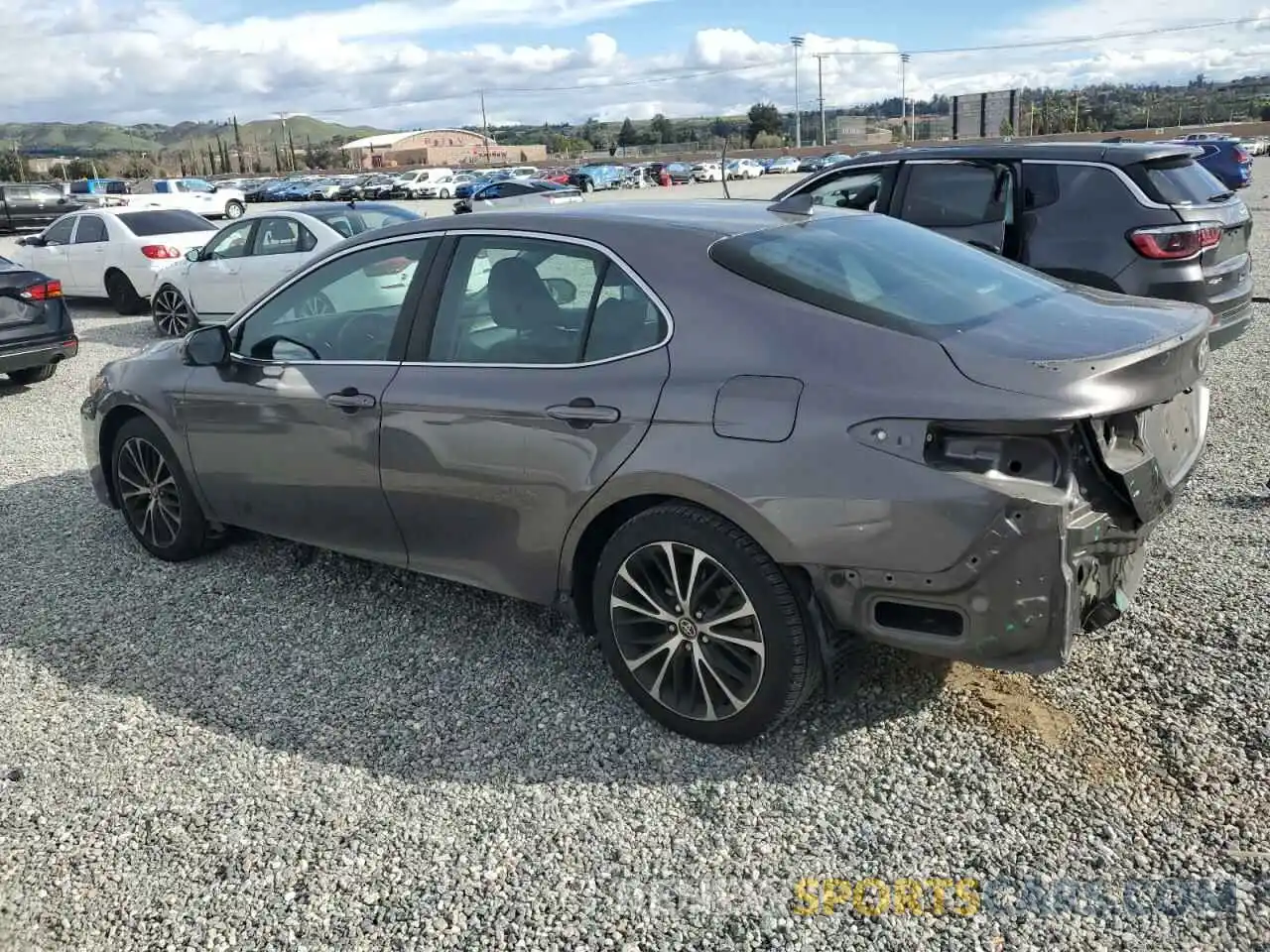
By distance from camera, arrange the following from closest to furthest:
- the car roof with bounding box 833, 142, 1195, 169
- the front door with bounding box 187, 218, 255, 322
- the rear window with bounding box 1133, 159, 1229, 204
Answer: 1. the rear window with bounding box 1133, 159, 1229, 204
2. the car roof with bounding box 833, 142, 1195, 169
3. the front door with bounding box 187, 218, 255, 322

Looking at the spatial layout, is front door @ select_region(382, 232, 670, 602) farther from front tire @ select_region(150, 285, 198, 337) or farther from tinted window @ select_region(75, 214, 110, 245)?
tinted window @ select_region(75, 214, 110, 245)

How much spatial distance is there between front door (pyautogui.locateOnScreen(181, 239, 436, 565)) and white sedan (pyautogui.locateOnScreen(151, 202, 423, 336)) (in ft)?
23.4

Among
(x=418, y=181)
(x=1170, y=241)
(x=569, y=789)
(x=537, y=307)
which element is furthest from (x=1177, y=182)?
(x=418, y=181)

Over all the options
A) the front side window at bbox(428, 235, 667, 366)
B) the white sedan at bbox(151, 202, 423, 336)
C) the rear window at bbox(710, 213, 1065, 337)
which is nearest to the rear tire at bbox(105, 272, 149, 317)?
the white sedan at bbox(151, 202, 423, 336)

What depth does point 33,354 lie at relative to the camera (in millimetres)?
9422

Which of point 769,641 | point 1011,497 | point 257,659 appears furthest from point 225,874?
point 1011,497

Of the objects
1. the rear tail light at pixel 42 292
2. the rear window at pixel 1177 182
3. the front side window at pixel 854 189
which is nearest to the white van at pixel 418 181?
the rear tail light at pixel 42 292

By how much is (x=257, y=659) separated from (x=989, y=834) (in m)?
2.78

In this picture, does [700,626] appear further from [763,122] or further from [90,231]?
[763,122]

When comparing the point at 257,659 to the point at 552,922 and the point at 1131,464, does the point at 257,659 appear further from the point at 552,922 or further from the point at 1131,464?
the point at 1131,464

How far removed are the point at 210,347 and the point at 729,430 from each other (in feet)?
8.46

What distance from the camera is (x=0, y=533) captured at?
5.82 metres

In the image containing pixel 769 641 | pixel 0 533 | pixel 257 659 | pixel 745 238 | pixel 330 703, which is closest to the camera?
pixel 769 641

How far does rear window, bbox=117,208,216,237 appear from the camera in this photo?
14359 mm
